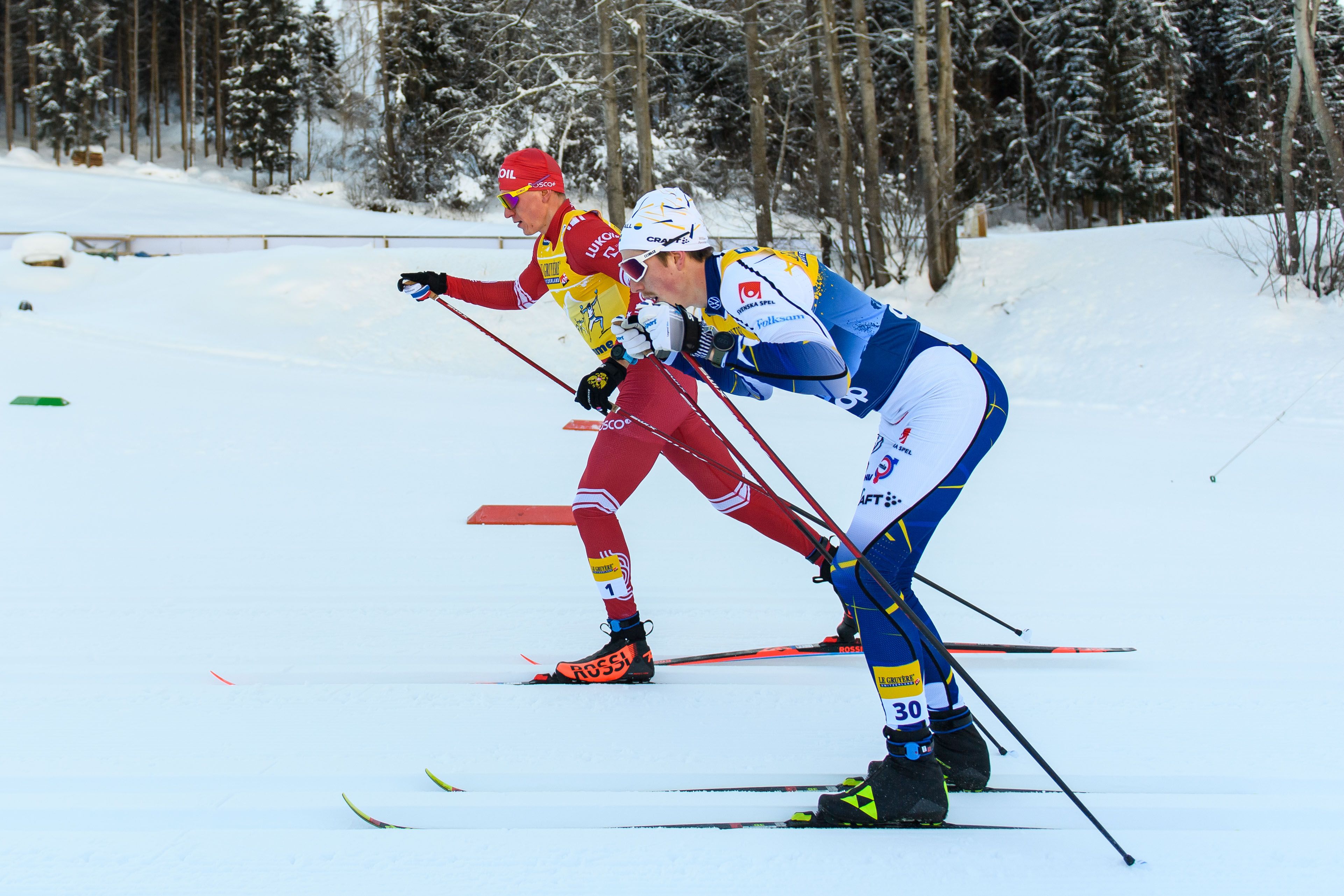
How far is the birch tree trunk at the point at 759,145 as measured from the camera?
52.1 feet

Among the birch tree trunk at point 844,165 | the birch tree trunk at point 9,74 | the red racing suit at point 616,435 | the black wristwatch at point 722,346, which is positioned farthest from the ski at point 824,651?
the birch tree trunk at point 9,74

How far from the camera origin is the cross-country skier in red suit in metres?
3.29

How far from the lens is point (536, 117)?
86.7 feet

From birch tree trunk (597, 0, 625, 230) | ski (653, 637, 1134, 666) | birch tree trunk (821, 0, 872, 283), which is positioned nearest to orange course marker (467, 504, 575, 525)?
ski (653, 637, 1134, 666)

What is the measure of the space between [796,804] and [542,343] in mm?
13507

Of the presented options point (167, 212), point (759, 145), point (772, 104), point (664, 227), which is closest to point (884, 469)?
point (664, 227)

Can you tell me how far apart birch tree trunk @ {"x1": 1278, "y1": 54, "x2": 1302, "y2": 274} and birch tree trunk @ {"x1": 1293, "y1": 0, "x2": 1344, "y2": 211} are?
14 centimetres

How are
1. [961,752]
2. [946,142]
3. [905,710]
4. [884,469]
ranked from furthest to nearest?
[946,142] → [961,752] → [884,469] → [905,710]

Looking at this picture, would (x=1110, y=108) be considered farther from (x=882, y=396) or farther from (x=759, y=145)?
(x=882, y=396)

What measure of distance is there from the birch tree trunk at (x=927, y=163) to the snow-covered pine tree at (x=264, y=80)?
32396 mm

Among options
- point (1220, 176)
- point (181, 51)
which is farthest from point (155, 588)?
point (181, 51)

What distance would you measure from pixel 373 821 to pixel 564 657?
1.26 meters

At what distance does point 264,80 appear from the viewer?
38.2 m

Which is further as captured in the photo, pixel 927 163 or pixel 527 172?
pixel 927 163
